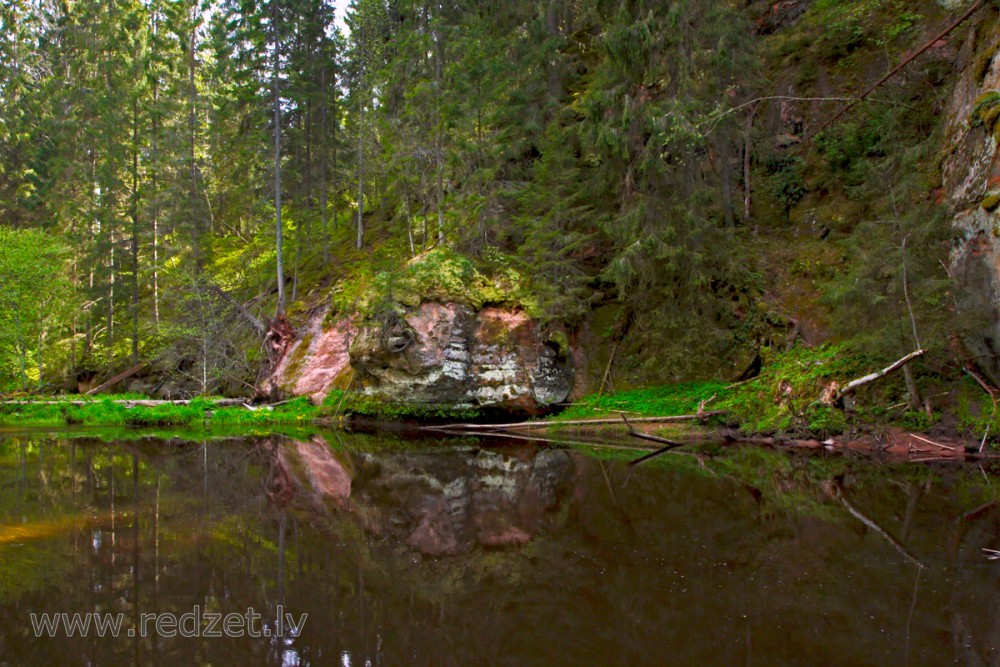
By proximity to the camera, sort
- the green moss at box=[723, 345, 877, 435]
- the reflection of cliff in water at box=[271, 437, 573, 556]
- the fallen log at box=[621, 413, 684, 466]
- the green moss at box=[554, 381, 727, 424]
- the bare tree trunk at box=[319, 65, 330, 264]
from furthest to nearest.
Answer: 1. the bare tree trunk at box=[319, 65, 330, 264]
2. the green moss at box=[554, 381, 727, 424]
3. the green moss at box=[723, 345, 877, 435]
4. the fallen log at box=[621, 413, 684, 466]
5. the reflection of cliff in water at box=[271, 437, 573, 556]

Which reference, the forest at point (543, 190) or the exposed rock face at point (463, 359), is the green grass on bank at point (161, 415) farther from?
the exposed rock face at point (463, 359)

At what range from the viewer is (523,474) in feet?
33.7

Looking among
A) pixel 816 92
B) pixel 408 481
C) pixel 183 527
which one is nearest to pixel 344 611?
pixel 183 527

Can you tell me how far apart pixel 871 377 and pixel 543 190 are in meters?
9.23

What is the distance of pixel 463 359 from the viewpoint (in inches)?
647

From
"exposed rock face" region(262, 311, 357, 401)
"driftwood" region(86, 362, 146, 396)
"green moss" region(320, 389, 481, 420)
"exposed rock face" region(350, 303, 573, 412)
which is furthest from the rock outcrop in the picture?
"driftwood" region(86, 362, 146, 396)

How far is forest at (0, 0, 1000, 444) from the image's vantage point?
13414 mm

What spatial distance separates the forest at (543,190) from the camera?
13414 mm

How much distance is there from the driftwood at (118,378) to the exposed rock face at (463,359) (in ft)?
45.8

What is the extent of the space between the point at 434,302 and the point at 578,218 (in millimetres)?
4631

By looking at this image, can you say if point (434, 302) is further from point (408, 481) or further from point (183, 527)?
point (183, 527)

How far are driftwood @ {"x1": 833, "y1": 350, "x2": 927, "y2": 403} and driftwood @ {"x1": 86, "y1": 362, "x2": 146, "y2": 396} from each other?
996 inches

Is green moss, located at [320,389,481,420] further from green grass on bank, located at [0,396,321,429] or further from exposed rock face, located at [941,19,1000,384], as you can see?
exposed rock face, located at [941,19,1000,384]

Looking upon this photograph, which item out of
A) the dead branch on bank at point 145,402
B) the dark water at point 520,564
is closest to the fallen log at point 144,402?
the dead branch on bank at point 145,402
